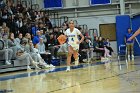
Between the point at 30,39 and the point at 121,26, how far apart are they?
9049mm

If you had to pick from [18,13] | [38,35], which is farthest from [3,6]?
[38,35]

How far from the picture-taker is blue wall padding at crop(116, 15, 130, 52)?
2186 cm

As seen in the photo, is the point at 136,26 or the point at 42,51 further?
the point at 136,26

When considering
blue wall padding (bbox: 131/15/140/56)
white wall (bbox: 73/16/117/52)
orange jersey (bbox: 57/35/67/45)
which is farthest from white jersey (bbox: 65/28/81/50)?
white wall (bbox: 73/16/117/52)

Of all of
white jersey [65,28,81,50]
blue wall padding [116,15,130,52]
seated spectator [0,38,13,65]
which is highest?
blue wall padding [116,15,130,52]

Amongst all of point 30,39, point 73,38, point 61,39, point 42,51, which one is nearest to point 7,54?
point 30,39

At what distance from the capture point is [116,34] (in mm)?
22203

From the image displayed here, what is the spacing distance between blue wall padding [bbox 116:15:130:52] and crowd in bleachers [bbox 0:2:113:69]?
4.49 feet

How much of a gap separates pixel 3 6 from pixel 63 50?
3910 millimetres

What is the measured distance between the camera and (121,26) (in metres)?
22.0

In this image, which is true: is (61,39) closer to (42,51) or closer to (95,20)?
(42,51)

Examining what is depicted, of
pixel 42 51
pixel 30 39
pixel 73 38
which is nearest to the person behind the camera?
pixel 73 38

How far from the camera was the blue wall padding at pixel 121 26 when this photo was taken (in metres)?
21.9

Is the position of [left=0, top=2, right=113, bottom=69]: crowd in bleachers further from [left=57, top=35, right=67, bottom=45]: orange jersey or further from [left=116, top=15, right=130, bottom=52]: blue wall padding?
[left=116, top=15, right=130, bottom=52]: blue wall padding
